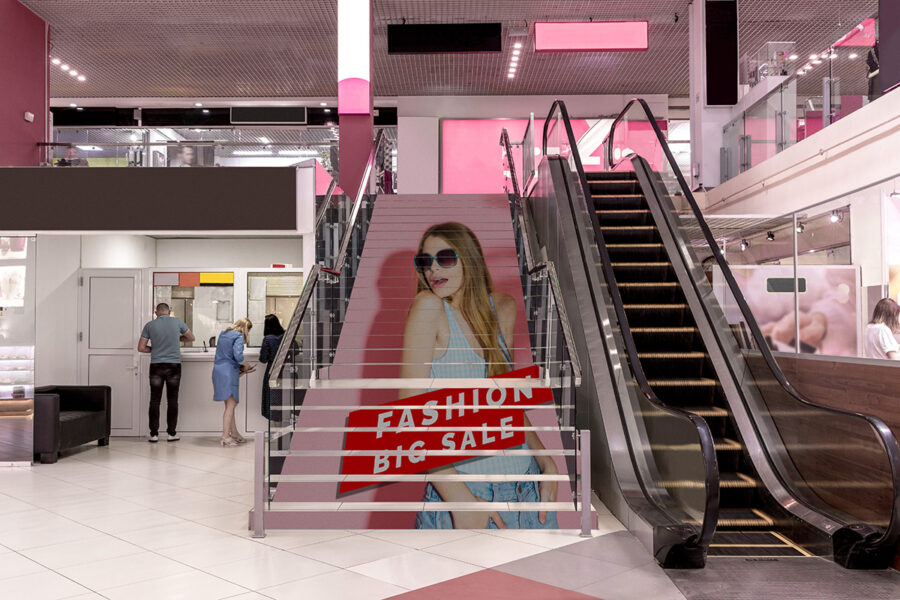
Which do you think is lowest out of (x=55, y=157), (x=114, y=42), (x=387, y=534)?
(x=387, y=534)

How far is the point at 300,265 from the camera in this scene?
11641 millimetres

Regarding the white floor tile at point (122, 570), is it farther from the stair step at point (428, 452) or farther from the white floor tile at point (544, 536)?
the white floor tile at point (544, 536)

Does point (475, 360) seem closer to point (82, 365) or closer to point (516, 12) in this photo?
point (82, 365)

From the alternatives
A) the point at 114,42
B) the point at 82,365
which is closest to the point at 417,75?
the point at 114,42

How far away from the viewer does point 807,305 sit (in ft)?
19.8

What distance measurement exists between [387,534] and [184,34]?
1097 centimetres

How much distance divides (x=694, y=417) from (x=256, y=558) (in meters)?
2.93

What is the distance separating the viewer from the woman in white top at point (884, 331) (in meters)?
4.76

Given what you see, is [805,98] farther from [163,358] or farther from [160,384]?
[160,384]

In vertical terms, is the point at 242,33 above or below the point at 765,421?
above

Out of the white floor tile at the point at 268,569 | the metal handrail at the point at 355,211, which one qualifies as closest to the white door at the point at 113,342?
the metal handrail at the point at 355,211

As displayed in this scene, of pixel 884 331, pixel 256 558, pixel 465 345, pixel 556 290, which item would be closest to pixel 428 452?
pixel 256 558

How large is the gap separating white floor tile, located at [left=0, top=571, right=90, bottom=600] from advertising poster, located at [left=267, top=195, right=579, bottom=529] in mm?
1555

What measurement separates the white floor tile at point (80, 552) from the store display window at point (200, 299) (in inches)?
230
